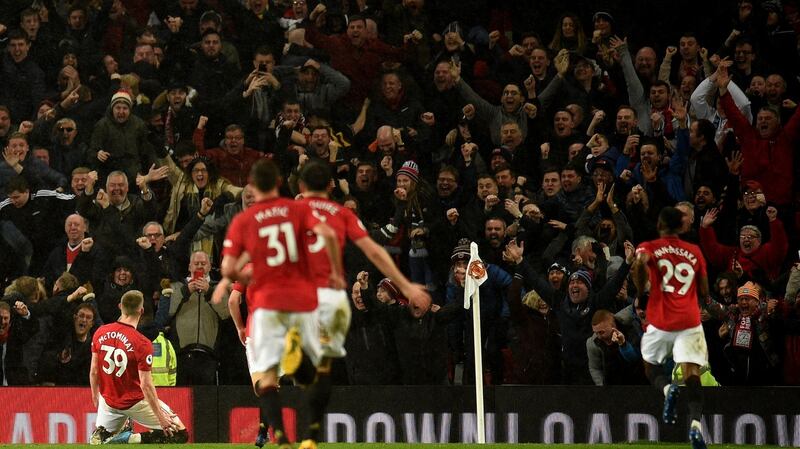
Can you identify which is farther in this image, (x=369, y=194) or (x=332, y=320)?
(x=369, y=194)

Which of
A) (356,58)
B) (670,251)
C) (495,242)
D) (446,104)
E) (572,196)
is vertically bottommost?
(670,251)

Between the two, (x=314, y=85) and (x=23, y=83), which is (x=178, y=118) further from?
(x=23, y=83)

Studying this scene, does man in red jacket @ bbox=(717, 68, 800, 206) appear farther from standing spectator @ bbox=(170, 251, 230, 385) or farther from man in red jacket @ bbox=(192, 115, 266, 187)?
standing spectator @ bbox=(170, 251, 230, 385)

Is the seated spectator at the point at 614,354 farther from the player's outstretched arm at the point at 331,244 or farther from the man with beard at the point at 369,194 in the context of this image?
the player's outstretched arm at the point at 331,244

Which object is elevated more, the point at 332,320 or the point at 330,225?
the point at 330,225

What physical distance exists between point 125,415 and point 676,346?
18.6 ft

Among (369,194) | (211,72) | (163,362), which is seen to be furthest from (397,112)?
(163,362)

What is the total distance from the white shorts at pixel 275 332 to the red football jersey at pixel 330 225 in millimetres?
292

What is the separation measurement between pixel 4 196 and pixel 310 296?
31.2ft

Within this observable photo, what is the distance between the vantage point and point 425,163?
1688cm

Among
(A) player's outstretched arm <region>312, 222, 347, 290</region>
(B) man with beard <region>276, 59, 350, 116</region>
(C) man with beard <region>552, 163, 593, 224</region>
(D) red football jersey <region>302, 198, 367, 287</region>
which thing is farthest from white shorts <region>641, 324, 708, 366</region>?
(B) man with beard <region>276, 59, 350, 116</region>

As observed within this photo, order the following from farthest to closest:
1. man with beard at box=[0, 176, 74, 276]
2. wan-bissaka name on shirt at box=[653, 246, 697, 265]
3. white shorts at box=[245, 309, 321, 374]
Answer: man with beard at box=[0, 176, 74, 276] < wan-bissaka name on shirt at box=[653, 246, 697, 265] < white shorts at box=[245, 309, 321, 374]

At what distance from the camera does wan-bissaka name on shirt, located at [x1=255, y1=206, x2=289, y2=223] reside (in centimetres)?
828

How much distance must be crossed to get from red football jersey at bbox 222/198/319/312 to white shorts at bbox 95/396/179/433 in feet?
16.2
